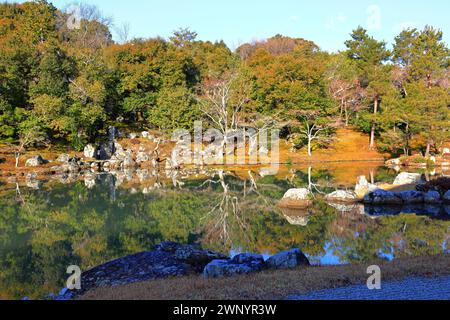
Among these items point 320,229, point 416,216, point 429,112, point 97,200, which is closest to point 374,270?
point 320,229

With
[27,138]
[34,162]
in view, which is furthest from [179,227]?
[27,138]

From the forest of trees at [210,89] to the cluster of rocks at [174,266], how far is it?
2725 centimetres

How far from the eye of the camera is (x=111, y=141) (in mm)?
38188

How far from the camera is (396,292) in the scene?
577 cm

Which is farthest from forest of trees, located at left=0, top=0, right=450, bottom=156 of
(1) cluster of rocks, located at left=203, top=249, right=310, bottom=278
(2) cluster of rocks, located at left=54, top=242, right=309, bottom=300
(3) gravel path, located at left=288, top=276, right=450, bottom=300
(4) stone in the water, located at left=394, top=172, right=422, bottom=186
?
(3) gravel path, located at left=288, top=276, right=450, bottom=300

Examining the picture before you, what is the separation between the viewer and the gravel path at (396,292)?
5551 mm

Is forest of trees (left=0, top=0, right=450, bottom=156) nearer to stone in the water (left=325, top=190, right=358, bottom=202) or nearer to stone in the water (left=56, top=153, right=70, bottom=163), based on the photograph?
stone in the water (left=56, top=153, right=70, bottom=163)

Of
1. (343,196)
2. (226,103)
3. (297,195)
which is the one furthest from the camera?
(226,103)

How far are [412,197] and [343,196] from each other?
2.75 metres

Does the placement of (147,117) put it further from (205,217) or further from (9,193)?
(205,217)

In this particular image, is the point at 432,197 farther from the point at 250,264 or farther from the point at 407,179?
the point at 250,264

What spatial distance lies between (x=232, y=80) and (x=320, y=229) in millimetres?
28521

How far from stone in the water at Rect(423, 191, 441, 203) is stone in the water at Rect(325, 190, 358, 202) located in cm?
274

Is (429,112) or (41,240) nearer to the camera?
(41,240)
